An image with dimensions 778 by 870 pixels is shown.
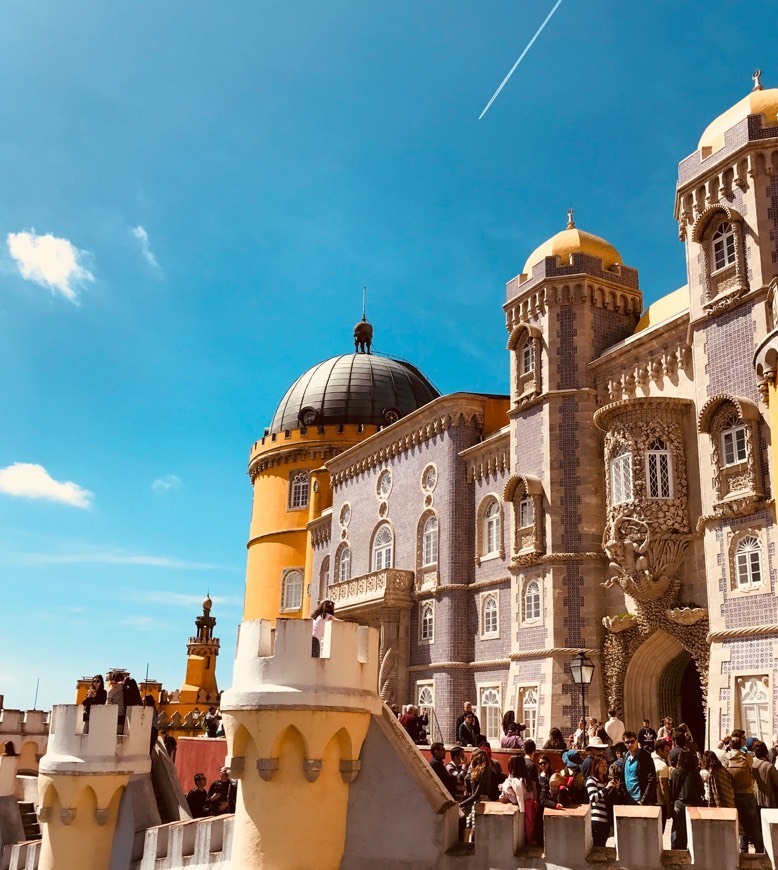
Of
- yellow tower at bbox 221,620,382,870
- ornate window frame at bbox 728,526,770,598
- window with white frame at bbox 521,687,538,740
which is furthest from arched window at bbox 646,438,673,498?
yellow tower at bbox 221,620,382,870

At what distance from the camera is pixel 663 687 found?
2405 centimetres

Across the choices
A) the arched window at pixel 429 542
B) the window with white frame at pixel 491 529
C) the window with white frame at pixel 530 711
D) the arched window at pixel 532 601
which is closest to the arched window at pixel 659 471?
the arched window at pixel 532 601

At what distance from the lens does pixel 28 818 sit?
72.0ft

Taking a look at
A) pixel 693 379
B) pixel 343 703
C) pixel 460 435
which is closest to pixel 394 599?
pixel 460 435

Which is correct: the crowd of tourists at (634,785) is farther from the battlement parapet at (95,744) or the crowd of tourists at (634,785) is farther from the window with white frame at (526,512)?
the window with white frame at (526,512)

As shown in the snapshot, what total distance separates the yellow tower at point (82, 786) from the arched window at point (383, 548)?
19056 millimetres

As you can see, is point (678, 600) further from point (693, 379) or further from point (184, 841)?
point (184, 841)

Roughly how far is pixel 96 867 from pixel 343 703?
22.3 feet

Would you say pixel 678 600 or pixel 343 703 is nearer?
Result: pixel 343 703

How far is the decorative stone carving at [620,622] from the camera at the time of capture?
23531 millimetres

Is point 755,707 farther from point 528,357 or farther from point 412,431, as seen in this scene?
point 412,431

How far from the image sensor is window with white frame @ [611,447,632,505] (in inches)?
918

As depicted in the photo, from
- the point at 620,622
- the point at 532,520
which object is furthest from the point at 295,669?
the point at 532,520

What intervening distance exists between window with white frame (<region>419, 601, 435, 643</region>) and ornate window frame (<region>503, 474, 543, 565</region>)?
5.53 m
